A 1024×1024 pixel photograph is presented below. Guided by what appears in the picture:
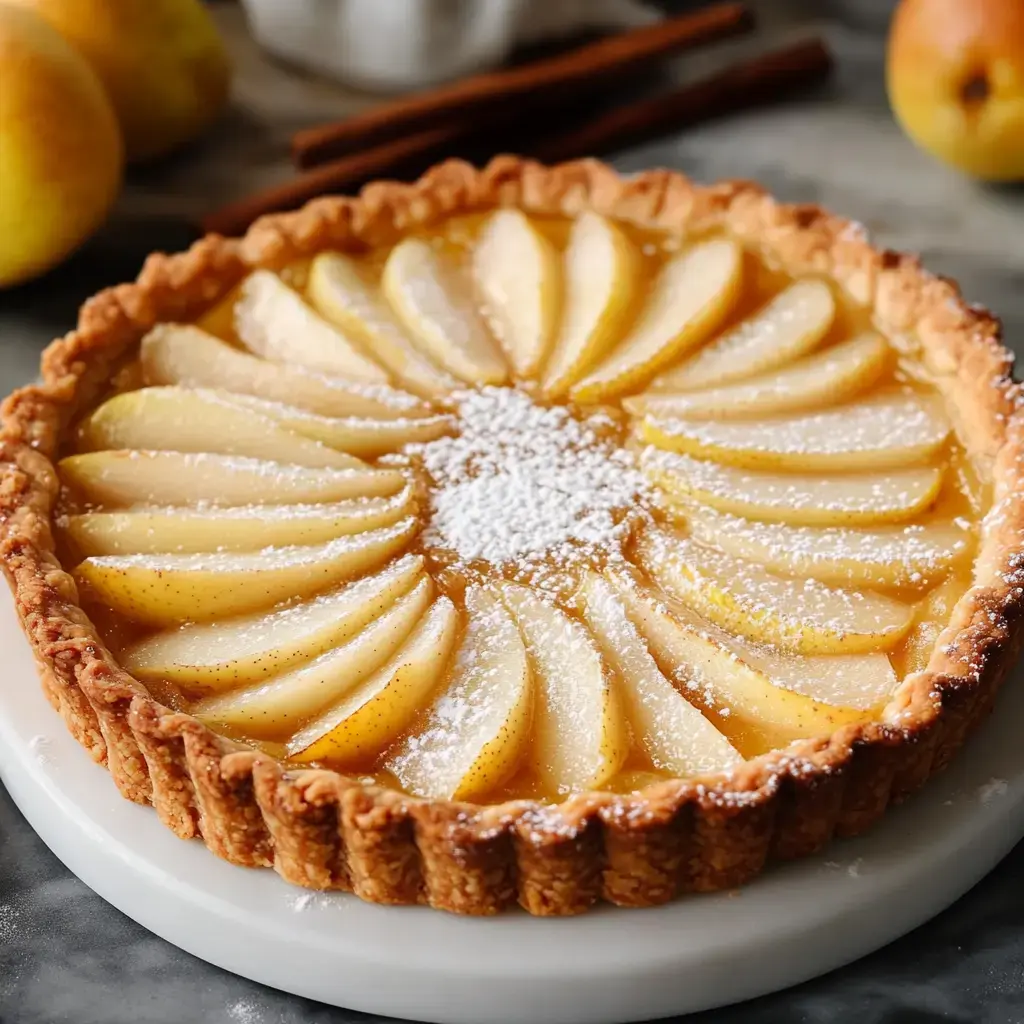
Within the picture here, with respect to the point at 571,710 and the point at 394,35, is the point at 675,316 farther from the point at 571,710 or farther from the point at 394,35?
the point at 394,35

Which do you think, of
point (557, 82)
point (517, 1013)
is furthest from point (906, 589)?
point (557, 82)

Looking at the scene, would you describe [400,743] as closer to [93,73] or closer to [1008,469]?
[1008,469]

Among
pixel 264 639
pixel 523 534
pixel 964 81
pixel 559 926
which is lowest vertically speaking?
pixel 559 926

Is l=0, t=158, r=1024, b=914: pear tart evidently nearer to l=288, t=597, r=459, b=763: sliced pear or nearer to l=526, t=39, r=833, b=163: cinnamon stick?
l=288, t=597, r=459, b=763: sliced pear

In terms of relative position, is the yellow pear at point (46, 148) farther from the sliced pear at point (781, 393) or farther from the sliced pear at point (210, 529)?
the sliced pear at point (781, 393)

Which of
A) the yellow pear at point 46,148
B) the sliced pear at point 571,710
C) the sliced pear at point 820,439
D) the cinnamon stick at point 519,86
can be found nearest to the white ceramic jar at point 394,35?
the cinnamon stick at point 519,86

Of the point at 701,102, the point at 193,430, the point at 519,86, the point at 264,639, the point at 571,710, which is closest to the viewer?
the point at 571,710

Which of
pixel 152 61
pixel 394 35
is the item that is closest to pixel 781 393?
pixel 394 35
